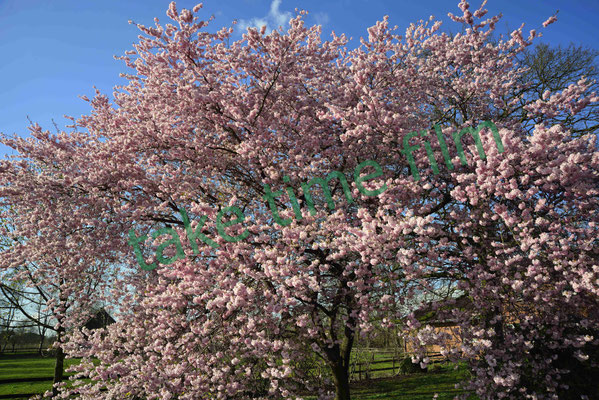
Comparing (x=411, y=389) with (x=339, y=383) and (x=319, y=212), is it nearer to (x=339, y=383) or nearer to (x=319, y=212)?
(x=339, y=383)

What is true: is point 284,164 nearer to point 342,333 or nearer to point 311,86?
point 311,86

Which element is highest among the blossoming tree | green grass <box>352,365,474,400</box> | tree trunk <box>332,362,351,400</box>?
the blossoming tree

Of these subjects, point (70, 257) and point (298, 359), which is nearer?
point (298, 359)

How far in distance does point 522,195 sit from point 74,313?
12.5 metres

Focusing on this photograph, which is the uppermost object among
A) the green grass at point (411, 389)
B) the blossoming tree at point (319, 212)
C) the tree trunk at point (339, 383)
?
the blossoming tree at point (319, 212)

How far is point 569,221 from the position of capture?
532 cm

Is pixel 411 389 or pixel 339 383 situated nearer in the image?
pixel 339 383

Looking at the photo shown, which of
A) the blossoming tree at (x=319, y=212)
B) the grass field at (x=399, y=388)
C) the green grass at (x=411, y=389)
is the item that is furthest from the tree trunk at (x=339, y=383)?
the grass field at (x=399, y=388)

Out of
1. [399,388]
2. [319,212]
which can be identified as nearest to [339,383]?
[319,212]

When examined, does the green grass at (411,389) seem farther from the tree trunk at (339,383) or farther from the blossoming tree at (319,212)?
the blossoming tree at (319,212)

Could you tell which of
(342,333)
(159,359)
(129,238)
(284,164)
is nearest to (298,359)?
(342,333)

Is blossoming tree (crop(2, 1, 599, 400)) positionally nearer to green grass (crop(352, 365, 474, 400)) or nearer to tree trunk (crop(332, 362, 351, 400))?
tree trunk (crop(332, 362, 351, 400))

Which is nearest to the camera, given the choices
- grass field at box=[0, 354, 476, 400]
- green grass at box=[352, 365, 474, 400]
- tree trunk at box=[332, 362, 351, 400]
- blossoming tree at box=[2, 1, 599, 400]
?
blossoming tree at box=[2, 1, 599, 400]

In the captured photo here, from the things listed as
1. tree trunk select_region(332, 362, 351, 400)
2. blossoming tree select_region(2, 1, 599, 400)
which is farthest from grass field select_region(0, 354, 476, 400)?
blossoming tree select_region(2, 1, 599, 400)
